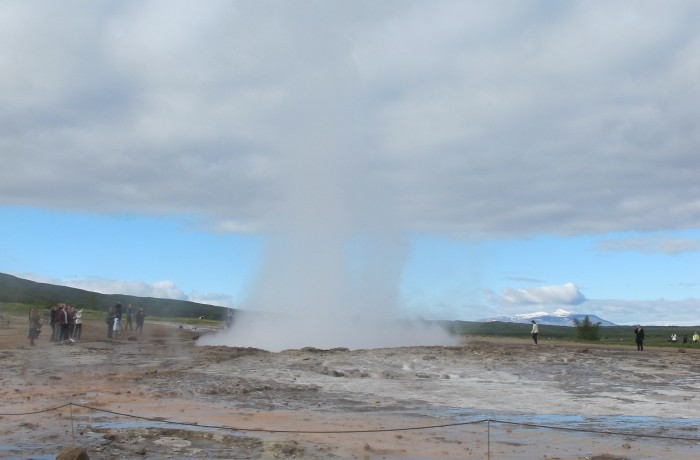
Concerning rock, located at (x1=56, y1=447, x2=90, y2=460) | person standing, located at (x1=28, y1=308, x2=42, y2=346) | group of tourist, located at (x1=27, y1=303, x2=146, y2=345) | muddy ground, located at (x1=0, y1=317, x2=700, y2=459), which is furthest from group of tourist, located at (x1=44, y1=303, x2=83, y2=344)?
rock, located at (x1=56, y1=447, x2=90, y2=460)

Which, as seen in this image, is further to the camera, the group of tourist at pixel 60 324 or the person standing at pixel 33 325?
the group of tourist at pixel 60 324

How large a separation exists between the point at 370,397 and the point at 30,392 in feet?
24.9

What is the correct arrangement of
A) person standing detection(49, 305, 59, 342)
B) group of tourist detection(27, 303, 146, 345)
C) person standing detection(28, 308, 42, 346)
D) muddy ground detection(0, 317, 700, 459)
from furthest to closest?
1. person standing detection(49, 305, 59, 342)
2. group of tourist detection(27, 303, 146, 345)
3. person standing detection(28, 308, 42, 346)
4. muddy ground detection(0, 317, 700, 459)

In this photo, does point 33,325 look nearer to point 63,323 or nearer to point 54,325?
point 63,323

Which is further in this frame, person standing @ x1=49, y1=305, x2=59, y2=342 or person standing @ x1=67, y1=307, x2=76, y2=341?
person standing @ x1=67, y1=307, x2=76, y2=341

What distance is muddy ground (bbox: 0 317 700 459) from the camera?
433 inches

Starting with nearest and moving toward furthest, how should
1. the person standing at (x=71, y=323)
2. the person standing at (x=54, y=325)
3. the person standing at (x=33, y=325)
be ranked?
the person standing at (x=33, y=325) → the person standing at (x=54, y=325) → the person standing at (x=71, y=323)

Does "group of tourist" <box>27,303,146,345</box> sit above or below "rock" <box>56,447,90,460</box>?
above

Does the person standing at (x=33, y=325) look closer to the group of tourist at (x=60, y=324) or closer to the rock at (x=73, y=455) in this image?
the group of tourist at (x=60, y=324)

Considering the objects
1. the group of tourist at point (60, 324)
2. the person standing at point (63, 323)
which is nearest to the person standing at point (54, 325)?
the group of tourist at point (60, 324)

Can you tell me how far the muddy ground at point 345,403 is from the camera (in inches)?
433

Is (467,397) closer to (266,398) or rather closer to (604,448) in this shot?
(266,398)

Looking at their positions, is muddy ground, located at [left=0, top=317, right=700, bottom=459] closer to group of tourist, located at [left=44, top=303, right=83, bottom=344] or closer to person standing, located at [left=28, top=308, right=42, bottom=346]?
person standing, located at [left=28, top=308, right=42, bottom=346]

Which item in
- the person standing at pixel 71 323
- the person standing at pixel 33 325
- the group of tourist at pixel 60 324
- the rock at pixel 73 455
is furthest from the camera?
the person standing at pixel 71 323
